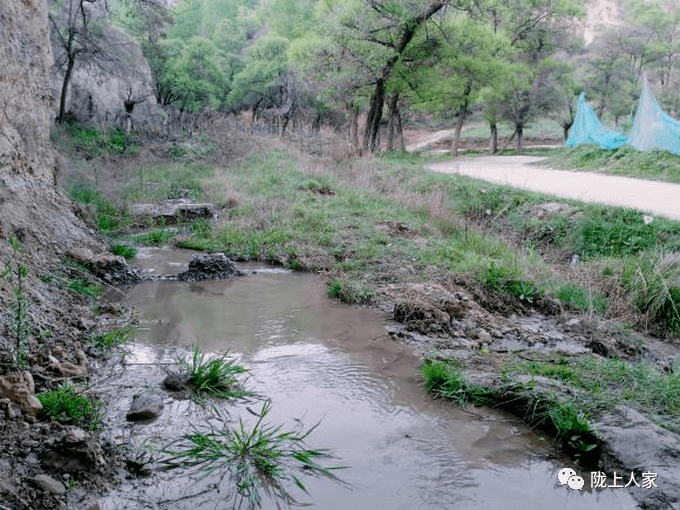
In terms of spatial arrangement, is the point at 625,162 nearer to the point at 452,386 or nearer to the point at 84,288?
the point at 452,386

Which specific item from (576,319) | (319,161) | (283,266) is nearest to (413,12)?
(319,161)

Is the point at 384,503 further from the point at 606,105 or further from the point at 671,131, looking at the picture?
the point at 606,105

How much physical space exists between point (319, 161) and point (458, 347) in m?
12.6

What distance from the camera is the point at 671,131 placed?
17.8 m

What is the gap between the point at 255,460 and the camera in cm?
361

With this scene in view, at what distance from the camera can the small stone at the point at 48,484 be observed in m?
3.07

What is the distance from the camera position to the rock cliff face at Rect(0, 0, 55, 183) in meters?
7.54

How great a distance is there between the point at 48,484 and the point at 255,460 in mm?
1130

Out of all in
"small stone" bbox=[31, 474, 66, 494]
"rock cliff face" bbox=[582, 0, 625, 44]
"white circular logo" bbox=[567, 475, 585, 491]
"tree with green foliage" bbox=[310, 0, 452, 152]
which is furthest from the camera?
"rock cliff face" bbox=[582, 0, 625, 44]

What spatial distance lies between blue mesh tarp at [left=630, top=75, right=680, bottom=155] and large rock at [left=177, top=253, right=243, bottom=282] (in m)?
15.0

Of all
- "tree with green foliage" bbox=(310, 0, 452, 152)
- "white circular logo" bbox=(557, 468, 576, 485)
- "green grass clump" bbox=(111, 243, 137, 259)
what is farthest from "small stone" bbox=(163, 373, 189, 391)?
"tree with green foliage" bbox=(310, 0, 452, 152)

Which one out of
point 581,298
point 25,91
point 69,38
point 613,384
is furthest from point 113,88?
point 613,384

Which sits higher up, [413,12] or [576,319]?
[413,12]

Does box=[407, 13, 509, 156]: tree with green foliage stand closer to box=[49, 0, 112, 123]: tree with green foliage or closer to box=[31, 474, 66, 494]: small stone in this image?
box=[49, 0, 112, 123]: tree with green foliage
